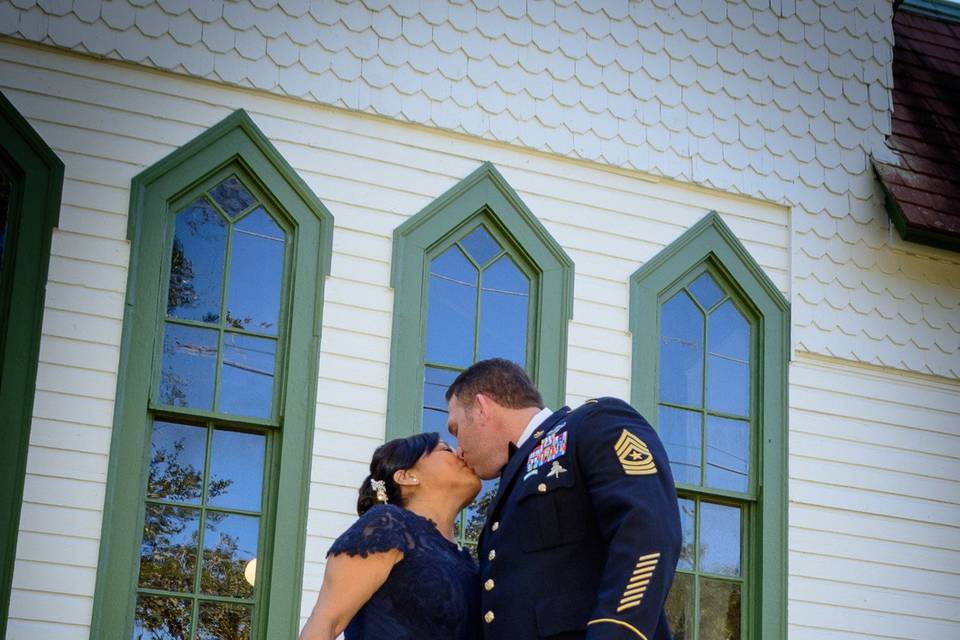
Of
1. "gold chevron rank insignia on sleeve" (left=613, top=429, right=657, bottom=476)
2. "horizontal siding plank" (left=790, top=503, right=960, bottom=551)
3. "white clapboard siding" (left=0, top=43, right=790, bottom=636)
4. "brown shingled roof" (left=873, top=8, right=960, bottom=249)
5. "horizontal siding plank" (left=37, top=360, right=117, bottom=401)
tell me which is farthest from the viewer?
"brown shingled roof" (left=873, top=8, right=960, bottom=249)

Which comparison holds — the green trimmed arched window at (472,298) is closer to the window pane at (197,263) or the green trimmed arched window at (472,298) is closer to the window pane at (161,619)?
the window pane at (197,263)

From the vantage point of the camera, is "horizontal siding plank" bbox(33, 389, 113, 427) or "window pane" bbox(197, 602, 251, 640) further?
"window pane" bbox(197, 602, 251, 640)

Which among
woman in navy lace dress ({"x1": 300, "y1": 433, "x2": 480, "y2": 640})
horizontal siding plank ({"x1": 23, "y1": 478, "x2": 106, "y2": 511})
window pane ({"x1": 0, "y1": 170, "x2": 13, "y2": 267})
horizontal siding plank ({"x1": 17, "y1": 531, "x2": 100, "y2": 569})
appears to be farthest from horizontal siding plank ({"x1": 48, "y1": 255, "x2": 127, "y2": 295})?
woman in navy lace dress ({"x1": 300, "y1": 433, "x2": 480, "y2": 640})

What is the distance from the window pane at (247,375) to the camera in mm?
8570

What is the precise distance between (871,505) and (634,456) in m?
5.65

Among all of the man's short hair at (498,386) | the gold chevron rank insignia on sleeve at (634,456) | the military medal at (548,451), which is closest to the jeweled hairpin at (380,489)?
the man's short hair at (498,386)

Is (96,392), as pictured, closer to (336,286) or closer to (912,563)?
(336,286)

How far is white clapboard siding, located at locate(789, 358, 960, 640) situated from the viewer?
9.73m

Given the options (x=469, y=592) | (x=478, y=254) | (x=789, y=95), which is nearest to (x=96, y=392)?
(x=478, y=254)

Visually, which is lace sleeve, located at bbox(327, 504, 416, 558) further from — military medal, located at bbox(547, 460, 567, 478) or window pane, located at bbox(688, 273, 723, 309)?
window pane, located at bbox(688, 273, 723, 309)

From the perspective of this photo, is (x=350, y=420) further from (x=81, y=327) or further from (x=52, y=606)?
(x=52, y=606)

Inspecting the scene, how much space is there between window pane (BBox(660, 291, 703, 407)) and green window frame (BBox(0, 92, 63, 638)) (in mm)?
3872

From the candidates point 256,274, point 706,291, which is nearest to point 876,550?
point 706,291

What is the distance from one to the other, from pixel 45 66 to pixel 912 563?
6.27 meters
